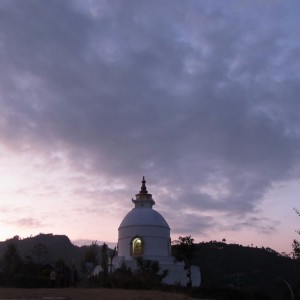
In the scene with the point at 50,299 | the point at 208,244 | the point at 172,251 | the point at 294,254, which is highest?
the point at 208,244

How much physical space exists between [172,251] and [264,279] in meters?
29.9

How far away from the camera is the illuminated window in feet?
171

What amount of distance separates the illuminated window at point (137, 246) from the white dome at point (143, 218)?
1.73 meters

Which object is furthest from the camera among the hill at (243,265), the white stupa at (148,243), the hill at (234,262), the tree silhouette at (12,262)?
the hill at (243,265)

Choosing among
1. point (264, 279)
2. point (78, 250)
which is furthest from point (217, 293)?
point (78, 250)

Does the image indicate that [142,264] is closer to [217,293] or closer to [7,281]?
[217,293]

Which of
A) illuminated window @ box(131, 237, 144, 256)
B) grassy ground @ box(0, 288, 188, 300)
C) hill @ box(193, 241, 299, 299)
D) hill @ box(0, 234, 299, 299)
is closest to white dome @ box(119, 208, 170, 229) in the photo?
illuminated window @ box(131, 237, 144, 256)

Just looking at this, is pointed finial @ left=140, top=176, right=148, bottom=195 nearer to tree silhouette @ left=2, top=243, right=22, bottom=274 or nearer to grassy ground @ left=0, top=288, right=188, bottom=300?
tree silhouette @ left=2, top=243, right=22, bottom=274

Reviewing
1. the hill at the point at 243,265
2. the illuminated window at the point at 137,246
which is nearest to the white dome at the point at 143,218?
the illuminated window at the point at 137,246

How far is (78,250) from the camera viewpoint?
350 feet

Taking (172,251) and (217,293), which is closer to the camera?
(217,293)

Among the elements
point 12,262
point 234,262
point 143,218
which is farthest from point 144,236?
point 234,262

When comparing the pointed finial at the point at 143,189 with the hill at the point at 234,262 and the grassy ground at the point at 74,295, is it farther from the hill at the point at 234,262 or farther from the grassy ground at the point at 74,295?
the grassy ground at the point at 74,295

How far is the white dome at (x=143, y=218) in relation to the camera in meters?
53.2
